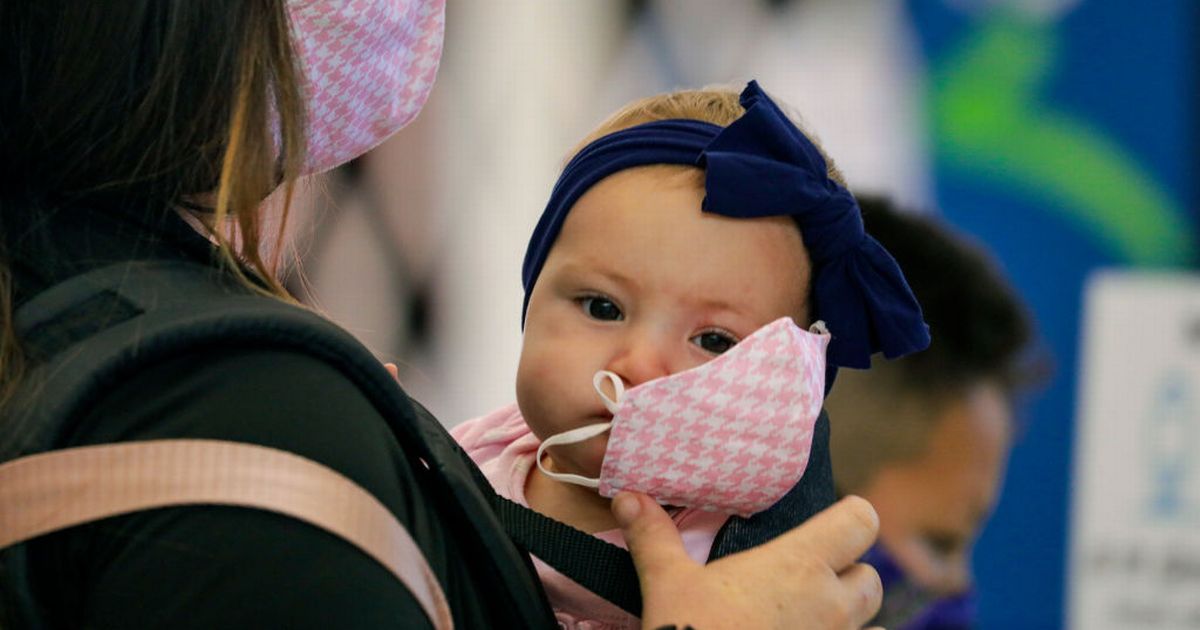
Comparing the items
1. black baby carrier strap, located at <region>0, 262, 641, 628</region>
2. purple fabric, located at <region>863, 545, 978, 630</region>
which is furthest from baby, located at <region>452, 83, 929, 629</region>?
purple fabric, located at <region>863, 545, 978, 630</region>

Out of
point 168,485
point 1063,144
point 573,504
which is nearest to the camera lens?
point 168,485

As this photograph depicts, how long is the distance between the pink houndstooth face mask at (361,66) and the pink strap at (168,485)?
10.3 inches

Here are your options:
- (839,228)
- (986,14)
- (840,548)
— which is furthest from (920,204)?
(840,548)

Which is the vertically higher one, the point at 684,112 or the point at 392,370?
the point at 684,112

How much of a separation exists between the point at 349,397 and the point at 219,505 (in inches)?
3.2

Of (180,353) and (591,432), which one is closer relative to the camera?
(180,353)

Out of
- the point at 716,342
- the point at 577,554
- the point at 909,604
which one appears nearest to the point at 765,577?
the point at 577,554

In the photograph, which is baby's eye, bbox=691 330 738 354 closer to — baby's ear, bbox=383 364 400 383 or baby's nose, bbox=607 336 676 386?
baby's nose, bbox=607 336 676 386

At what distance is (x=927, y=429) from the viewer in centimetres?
223

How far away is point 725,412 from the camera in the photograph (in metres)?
0.95

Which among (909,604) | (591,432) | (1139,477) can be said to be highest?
(591,432)

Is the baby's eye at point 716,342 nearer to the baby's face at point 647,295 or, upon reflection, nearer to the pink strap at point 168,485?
the baby's face at point 647,295

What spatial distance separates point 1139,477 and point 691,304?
6.27 ft

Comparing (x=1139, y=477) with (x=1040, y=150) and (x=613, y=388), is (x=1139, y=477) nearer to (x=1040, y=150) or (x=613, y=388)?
(x=1040, y=150)
